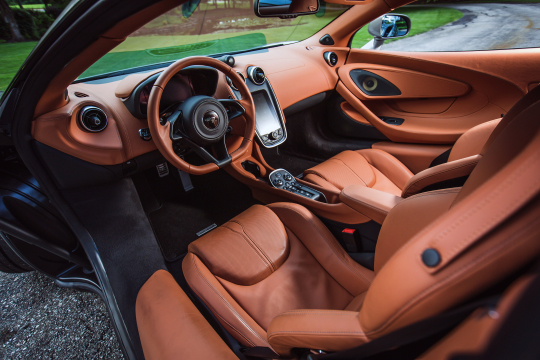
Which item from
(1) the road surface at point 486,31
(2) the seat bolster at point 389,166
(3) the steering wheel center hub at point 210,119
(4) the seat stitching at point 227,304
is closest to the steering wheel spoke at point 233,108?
(3) the steering wheel center hub at point 210,119

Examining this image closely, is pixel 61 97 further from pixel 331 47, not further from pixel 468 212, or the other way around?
pixel 331 47

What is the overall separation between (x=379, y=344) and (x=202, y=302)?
2.52 feet

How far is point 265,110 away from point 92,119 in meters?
1.11

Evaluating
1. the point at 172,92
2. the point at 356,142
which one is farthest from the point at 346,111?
the point at 172,92

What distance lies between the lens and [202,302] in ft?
3.72

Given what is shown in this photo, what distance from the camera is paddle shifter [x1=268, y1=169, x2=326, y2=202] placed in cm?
171

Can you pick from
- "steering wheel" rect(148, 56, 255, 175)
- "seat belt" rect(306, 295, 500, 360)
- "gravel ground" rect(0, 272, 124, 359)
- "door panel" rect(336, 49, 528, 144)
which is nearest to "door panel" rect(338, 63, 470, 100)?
"door panel" rect(336, 49, 528, 144)

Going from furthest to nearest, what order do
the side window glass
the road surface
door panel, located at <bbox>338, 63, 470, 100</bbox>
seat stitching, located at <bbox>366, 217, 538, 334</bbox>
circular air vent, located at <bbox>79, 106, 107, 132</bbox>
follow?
the road surface → the side window glass → door panel, located at <bbox>338, 63, 470, 100</bbox> → circular air vent, located at <bbox>79, 106, 107, 132</bbox> → seat stitching, located at <bbox>366, 217, 538, 334</bbox>

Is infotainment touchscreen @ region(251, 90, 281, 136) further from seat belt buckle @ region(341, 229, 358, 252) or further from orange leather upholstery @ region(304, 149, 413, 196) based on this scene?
seat belt buckle @ region(341, 229, 358, 252)

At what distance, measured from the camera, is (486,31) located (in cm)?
428

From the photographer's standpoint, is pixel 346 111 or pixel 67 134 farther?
pixel 346 111

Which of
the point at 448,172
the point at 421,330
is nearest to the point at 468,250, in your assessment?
the point at 421,330

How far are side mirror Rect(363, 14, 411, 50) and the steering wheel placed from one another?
1.49 metres

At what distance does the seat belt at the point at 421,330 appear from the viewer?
436 mm
